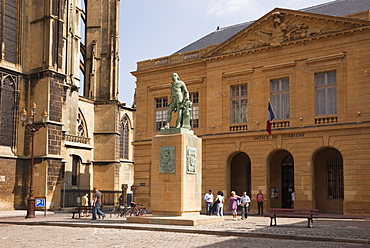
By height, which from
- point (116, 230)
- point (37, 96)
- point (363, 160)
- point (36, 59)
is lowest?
point (116, 230)

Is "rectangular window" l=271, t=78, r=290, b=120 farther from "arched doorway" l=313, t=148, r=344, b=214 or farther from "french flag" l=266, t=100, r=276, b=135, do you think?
"arched doorway" l=313, t=148, r=344, b=214

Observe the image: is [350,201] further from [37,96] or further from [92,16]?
[92,16]

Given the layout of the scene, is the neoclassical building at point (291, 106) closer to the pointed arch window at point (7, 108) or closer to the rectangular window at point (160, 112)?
the rectangular window at point (160, 112)

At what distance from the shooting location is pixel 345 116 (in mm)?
27125

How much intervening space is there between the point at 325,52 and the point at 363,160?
6.92 meters

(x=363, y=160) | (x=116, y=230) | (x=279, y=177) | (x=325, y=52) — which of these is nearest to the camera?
(x=116, y=230)

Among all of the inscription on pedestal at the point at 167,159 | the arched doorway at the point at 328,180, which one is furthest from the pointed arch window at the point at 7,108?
the arched doorway at the point at 328,180

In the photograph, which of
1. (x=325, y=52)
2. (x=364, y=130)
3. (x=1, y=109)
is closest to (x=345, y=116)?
(x=364, y=130)

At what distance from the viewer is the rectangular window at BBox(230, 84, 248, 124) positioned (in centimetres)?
3141

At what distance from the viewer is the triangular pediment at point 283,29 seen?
2784 centimetres

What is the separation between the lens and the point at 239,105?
3159 cm

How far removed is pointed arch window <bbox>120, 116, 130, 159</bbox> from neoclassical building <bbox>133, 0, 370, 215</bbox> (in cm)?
1612

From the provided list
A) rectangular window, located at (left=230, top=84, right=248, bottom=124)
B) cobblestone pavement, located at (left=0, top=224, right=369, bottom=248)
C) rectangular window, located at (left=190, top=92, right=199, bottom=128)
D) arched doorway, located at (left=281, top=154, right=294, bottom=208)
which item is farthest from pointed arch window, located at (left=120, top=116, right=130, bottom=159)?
cobblestone pavement, located at (left=0, top=224, right=369, bottom=248)

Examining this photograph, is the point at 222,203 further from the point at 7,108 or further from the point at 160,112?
the point at 7,108
